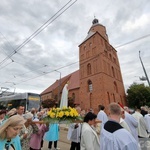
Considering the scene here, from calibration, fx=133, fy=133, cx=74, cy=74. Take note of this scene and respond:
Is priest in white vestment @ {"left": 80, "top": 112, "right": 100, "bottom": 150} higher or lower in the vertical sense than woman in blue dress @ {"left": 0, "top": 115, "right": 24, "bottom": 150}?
lower

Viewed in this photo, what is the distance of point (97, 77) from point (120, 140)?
27.5 m

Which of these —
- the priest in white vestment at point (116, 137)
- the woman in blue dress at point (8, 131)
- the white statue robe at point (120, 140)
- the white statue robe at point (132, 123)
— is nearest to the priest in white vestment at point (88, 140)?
the priest in white vestment at point (116, 137)

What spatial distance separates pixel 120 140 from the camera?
75.9 inches

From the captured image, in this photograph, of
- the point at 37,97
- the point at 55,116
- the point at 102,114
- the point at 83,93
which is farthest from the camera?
the point at 83,93

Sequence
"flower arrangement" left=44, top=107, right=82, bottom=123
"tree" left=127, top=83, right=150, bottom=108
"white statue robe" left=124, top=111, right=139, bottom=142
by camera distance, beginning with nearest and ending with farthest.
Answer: "flower arrangement" left=44, top=107, right=82, bottom=123
"white statue robe" left=124, top=111, right=139, bottom=142
"tree" left=127, top=83, right=150, bottom=108

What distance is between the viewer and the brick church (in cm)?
2805

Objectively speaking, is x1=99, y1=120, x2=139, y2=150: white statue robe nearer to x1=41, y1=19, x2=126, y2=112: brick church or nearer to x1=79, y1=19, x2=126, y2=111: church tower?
x1=41, y1=19, x2=126, y2=112: brick church

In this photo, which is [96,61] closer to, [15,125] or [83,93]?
[83,93]

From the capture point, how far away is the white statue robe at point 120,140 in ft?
6.13

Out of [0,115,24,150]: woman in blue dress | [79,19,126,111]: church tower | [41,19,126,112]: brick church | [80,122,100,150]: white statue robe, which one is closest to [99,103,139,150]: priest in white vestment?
[80,122,100,150]: white statue robe

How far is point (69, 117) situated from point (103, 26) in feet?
135

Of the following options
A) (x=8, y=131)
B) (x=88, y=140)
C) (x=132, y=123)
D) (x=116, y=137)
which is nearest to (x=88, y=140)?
(x=88, y=140)

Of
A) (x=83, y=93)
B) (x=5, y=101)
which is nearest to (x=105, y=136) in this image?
(x=5, y=101)

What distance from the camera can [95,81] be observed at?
29.4 m
